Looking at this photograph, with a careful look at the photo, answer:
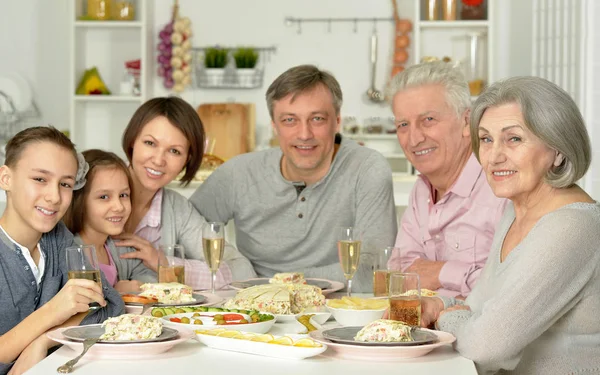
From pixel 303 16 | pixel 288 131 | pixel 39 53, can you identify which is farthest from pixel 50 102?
pixel 288 131

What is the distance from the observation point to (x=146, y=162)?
9.67 feet

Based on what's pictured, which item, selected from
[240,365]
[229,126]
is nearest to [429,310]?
[240,365]

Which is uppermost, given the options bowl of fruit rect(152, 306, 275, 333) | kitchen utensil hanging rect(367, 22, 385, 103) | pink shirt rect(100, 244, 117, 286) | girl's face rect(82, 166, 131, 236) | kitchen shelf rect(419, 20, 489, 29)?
kitchen shelf rect(419, 20, 489, 29)

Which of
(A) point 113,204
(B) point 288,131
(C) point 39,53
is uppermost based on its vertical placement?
(C) point 39,53

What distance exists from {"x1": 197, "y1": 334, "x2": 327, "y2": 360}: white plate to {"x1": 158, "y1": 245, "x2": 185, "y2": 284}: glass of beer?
686 millimetres

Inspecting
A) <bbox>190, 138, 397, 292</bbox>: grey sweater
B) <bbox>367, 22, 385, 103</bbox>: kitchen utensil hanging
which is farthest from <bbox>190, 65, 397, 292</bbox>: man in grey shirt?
<bbox>367, 22, 385, 103</bbox>: kitchen utensil hanging

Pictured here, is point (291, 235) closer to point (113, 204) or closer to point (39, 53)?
point (113, 204)

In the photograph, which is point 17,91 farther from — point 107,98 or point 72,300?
point 72,300

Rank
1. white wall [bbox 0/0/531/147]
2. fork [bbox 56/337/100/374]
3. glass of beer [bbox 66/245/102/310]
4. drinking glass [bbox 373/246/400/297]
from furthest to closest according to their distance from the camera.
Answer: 1. white wall [bbox 0/0/531/147]
2. drinking glass [bbox 373/246/400/297]
3. glass of beer [bbox 66/245/102/310]
4. fork [bbox 56/337/100/374]

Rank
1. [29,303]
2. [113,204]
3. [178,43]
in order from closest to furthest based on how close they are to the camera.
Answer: [29,303] → [113,204] → [178,43]

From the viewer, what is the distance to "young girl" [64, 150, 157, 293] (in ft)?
8.83

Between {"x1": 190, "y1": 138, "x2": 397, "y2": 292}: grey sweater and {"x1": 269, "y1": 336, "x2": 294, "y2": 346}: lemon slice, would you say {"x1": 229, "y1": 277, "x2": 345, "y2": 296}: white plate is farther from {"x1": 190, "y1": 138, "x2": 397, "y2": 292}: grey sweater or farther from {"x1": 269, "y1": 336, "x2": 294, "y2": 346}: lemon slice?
{"x1": 269, "y1": 336, "x2": 294, "y2": 346}: lemon slice

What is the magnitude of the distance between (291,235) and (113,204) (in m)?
0.80

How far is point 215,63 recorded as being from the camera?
6137mm
